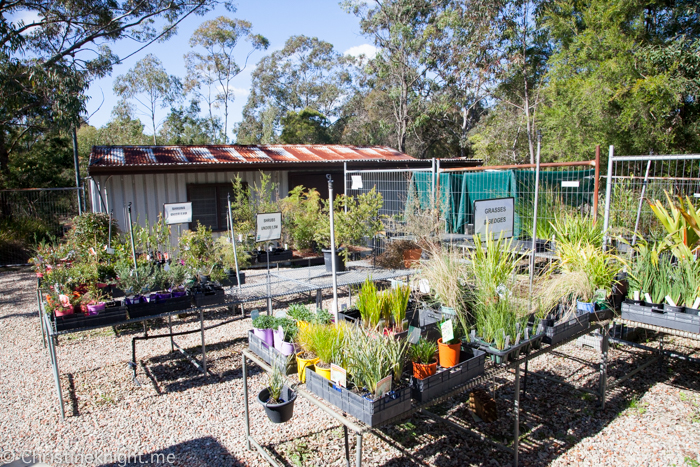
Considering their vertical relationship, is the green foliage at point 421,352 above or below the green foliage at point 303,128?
below

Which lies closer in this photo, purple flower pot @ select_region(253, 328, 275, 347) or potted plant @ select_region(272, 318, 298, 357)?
potted plant @ select_region(272, 318, 298, 357)

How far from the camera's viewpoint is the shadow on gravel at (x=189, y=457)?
279 cm

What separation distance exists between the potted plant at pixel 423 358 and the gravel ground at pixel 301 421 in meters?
0.78

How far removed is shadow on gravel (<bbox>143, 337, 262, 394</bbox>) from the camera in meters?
3.99

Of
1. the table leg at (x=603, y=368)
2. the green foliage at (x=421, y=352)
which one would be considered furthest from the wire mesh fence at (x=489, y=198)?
the green foliage at (x=421, y=352)

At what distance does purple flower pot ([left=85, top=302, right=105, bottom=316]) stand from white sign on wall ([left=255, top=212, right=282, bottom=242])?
1.67m

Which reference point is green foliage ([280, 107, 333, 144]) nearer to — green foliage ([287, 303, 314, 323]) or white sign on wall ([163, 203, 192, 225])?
white sign on wall ([163, 203, 192, 225])

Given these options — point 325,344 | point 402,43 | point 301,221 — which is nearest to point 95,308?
point 325,344

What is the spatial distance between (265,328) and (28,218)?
11.9 meters

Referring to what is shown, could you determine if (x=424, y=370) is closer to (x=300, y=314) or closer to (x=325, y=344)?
(x=325, y=344)

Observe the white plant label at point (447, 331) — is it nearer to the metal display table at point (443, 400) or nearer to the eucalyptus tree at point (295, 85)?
the metal display table at point (443, 400)

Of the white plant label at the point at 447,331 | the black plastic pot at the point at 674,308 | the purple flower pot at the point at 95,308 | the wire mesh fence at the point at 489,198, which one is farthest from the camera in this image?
the wire mesh fence at the point at 489,198

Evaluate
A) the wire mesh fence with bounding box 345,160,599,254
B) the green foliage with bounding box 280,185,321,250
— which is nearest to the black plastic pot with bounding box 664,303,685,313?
the wire mesh fence with bounding box 345,160,599,254

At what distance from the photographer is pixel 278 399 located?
250 cm
